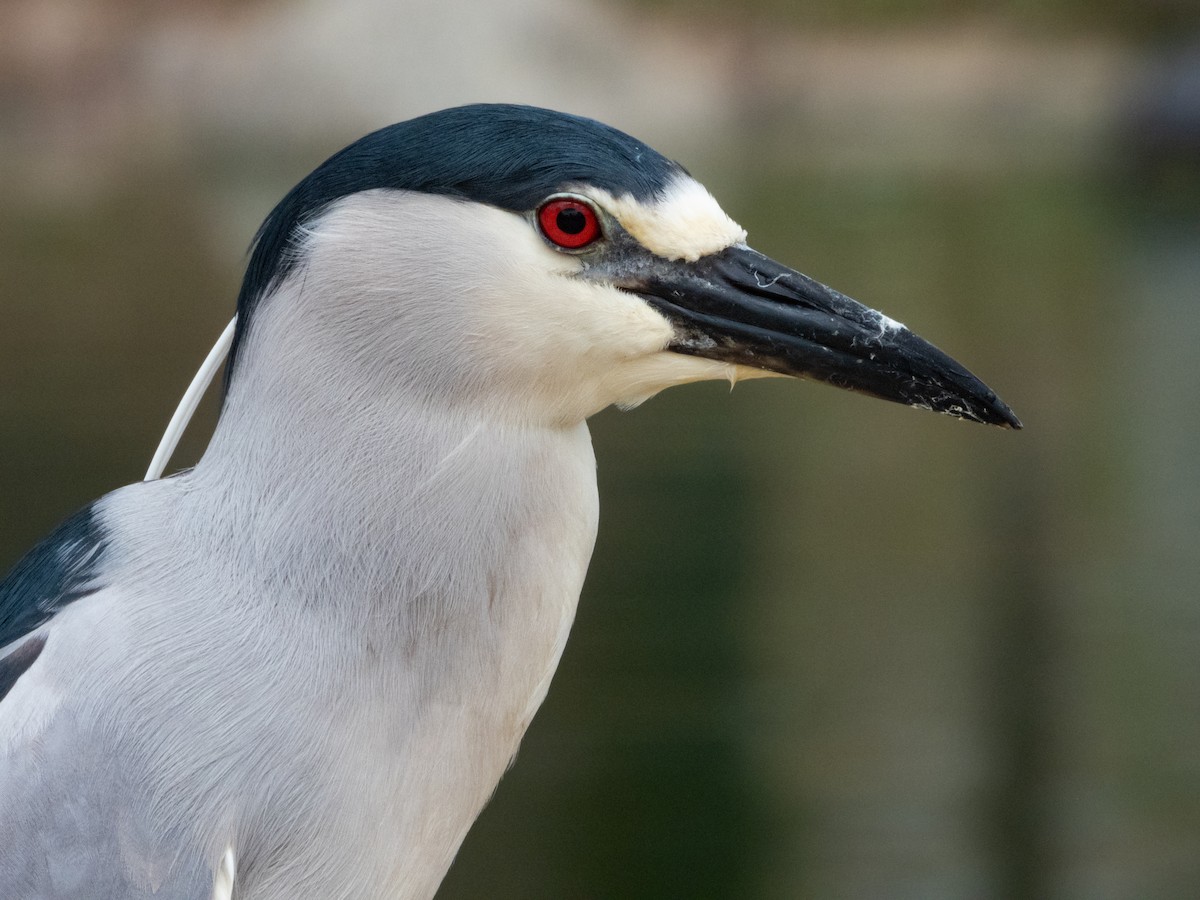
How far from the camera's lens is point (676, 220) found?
0.71 meters

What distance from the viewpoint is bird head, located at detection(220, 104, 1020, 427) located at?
70 centimetres

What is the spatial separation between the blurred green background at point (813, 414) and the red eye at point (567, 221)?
200cm

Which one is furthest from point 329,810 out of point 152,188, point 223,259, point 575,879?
point 152,188

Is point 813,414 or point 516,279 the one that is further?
point 813,414

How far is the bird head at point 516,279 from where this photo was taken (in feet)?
2.31

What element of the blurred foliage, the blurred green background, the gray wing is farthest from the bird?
the blurred foliage

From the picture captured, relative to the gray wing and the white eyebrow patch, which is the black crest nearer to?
the white eyebrow patch

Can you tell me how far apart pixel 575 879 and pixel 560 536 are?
1935 millimetres

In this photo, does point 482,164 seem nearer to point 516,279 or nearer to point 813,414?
point 516,279

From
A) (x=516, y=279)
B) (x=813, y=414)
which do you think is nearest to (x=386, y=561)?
(x=516, y=279)

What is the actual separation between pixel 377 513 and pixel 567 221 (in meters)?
0.18

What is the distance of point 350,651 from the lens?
2.33 ft

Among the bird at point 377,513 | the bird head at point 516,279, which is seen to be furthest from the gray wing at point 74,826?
the bird head at point 516,279

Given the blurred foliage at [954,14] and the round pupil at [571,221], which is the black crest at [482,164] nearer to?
the round pupil at [571,221]
